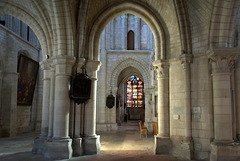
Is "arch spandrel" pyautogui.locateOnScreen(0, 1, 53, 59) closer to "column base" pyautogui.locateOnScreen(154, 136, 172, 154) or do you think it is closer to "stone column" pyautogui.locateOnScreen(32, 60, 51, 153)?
"stone column" pyautogui.locateOnScreen(32, 60, 51, 153)

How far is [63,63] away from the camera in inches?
297

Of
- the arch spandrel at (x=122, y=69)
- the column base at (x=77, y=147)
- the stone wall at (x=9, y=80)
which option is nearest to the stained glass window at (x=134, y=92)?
the arch spandrel at (x=122, y=69)

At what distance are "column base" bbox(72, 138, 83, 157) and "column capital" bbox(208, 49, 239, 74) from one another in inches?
197

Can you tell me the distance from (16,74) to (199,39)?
1108cm

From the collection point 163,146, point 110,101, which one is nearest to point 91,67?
point 163,146

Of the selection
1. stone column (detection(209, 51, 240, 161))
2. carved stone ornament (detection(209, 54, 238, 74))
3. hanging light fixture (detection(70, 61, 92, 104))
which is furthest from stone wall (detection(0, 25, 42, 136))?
carved stone ornament (detection(209, 54, 238, 74))

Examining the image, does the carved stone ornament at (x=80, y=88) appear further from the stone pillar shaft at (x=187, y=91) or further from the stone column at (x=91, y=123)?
the stone pillar shaft at (x=187, y=91)

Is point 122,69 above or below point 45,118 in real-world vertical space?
above

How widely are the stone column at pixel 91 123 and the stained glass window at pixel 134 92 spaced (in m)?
22.9

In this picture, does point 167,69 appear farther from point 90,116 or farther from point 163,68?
point 90,116

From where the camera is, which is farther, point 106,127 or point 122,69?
point 122,69

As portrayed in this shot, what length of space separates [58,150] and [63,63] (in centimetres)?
280

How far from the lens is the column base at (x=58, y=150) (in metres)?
7.05

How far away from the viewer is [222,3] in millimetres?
6660
